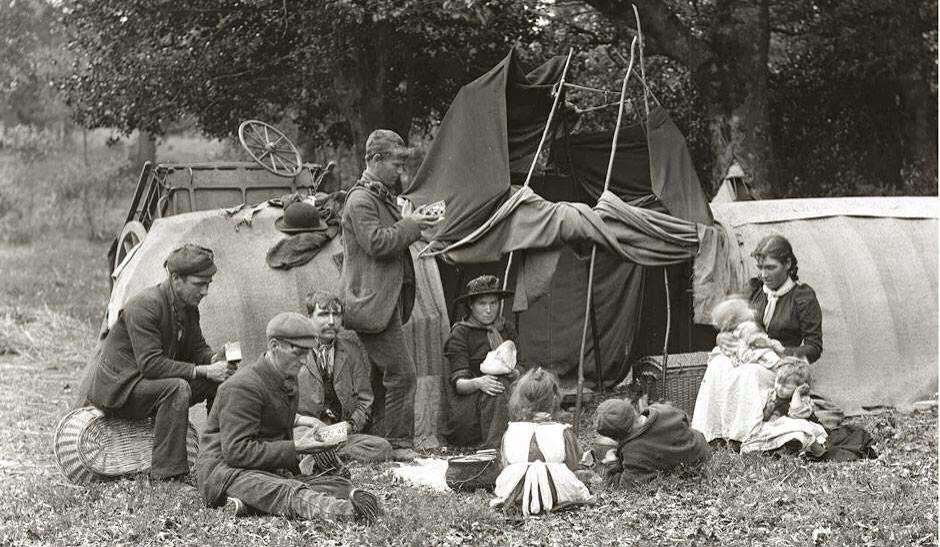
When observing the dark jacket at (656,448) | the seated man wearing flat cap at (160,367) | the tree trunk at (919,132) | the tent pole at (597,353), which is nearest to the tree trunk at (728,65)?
the tree trunk at (919,132)

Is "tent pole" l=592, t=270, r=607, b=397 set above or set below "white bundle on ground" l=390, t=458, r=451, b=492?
above

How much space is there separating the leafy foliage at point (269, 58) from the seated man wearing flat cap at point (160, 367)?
8626 millimetres

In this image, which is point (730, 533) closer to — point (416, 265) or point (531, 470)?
point (531, 470)

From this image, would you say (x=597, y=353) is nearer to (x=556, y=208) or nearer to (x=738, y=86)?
(x=556, y=208)

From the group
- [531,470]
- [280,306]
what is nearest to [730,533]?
[531,470]

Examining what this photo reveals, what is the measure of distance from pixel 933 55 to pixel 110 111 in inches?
448

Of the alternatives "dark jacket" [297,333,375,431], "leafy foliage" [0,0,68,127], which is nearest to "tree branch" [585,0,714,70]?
"dark jacket" [297,333,375,431]

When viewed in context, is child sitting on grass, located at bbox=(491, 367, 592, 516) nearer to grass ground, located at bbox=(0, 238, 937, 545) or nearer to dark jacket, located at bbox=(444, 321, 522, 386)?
grass ground, located at bbox=(0, 238, 937, 545)

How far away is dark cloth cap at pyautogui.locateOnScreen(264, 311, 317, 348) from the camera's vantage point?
6.17 meters

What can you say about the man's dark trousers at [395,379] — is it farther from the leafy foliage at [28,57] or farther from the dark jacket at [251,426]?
the leafy foliage at [28,57]

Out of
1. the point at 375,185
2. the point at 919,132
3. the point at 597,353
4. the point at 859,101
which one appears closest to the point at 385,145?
the point at 375,185

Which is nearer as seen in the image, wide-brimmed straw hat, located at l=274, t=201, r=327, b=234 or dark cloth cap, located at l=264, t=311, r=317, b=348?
dark cloth cap, located at l=264, t=311, r=317, b=348

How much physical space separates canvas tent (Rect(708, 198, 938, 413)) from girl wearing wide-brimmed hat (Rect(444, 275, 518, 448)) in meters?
2.04

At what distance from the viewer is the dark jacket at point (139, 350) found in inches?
285
